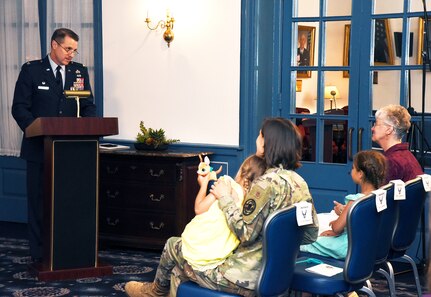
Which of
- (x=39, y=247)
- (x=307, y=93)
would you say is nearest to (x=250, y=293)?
(x=39, y=247)

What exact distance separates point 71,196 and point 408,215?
2.44 meters

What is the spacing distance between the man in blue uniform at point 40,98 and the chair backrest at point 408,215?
2.72 meters

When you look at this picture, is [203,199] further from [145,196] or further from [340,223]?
[145,196]

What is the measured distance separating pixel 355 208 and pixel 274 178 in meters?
0.42

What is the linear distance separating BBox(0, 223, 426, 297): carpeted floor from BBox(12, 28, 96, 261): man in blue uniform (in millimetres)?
303

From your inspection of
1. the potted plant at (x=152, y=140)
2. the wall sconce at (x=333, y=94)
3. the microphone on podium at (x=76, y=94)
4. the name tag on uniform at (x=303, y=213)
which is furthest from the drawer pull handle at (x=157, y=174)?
the name tag on uniform at (x=303, y=213)

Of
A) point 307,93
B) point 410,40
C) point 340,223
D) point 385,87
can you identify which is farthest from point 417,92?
point 340,223

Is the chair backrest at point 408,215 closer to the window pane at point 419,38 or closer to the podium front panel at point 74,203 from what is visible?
the window pane at point 419,38

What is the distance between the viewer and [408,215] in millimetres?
4332

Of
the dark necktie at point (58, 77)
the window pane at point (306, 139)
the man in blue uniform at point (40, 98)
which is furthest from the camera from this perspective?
the window pane at point (306, 139)

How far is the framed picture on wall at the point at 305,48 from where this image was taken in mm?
6539

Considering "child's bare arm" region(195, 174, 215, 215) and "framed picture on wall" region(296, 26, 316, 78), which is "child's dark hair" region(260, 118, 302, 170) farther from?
"framed picture on wall" region(296, 26, 316, 78)

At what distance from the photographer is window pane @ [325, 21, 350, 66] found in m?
6.38

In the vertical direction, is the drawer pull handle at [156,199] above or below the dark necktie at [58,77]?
below
